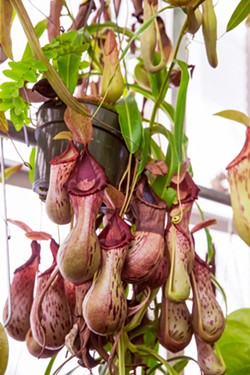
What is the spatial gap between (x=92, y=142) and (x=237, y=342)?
46 centimetres

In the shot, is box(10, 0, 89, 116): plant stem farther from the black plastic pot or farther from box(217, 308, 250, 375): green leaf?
box(217, 308, 250, 375): green leaf

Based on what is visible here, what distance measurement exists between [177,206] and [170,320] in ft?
0.55

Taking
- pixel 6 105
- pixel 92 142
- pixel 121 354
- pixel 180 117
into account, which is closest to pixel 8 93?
pixel 6 105

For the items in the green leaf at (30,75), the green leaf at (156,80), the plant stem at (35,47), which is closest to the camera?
the plant stem at (35,47)

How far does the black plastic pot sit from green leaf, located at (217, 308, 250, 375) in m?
0.37

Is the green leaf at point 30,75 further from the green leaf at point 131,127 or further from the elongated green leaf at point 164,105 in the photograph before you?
the elongated green leaf at point 164,105

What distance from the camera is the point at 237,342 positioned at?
3.45ft

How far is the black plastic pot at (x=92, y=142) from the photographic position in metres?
0.86

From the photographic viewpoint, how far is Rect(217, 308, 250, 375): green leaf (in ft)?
3.42

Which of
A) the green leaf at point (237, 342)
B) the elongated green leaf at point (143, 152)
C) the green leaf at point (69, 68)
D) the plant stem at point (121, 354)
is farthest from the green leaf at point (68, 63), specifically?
the green leaf at point (237, 342)

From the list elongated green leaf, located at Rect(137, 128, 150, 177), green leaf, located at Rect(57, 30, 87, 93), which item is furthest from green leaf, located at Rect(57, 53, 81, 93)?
elongated green leaf, located at Rect(137, 128, 150, 177)

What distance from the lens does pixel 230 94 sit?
5.48 ft

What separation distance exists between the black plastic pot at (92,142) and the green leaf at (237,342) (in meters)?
0.37

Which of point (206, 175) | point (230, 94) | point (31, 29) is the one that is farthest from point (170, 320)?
point (230, 94)
